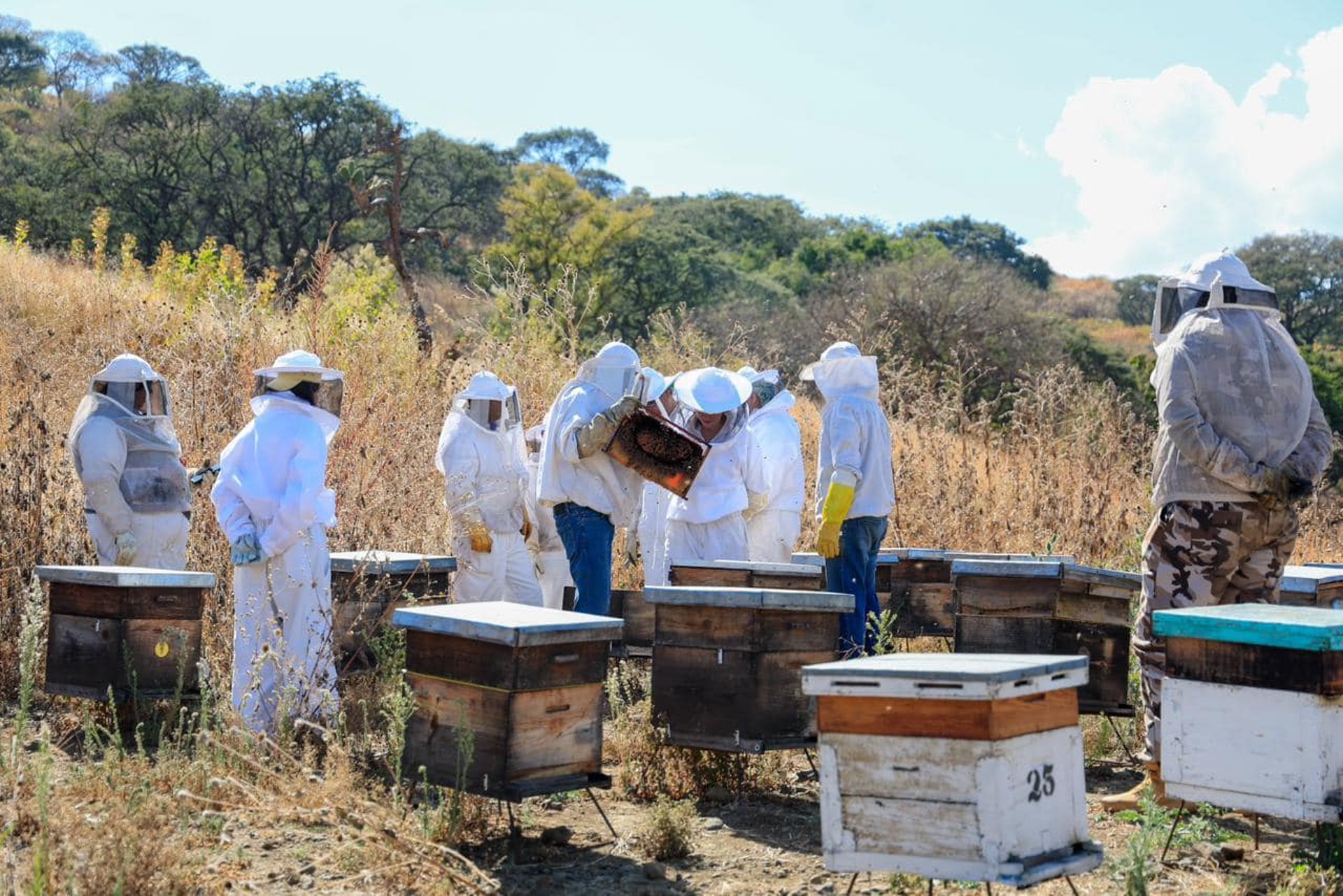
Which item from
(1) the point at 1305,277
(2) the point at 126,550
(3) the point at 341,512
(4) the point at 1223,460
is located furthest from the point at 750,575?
(1) the point at 1305,277

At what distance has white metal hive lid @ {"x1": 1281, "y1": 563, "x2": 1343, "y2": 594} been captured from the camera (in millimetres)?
6285

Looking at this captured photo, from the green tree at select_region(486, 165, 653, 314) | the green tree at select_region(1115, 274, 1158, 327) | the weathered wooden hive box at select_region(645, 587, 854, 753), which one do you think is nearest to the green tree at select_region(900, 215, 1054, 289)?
the green tree at select_region(1115, 274, 1158, 327)

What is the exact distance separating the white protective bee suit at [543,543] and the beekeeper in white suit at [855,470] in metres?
2.11

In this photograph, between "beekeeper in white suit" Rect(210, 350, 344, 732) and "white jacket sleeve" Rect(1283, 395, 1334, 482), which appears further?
"beekeeper in white suit" Rect(210, 350, 344, 732)

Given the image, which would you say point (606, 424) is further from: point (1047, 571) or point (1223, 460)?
point (1223, 460)

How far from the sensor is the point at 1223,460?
488 cm

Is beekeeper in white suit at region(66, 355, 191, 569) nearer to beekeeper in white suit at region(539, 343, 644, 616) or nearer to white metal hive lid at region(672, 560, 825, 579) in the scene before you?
beekeeper in white suit at region(539, 343, 644, 616)

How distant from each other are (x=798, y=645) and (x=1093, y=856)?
1.68m

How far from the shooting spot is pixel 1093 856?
3580mm

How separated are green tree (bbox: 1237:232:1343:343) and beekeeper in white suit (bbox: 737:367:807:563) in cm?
2756

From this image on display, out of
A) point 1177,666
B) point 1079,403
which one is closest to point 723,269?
point 1079,403

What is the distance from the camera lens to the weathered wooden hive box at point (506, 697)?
14.1 feet

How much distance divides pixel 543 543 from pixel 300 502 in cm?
280

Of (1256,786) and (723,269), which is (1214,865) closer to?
(1256,786)
